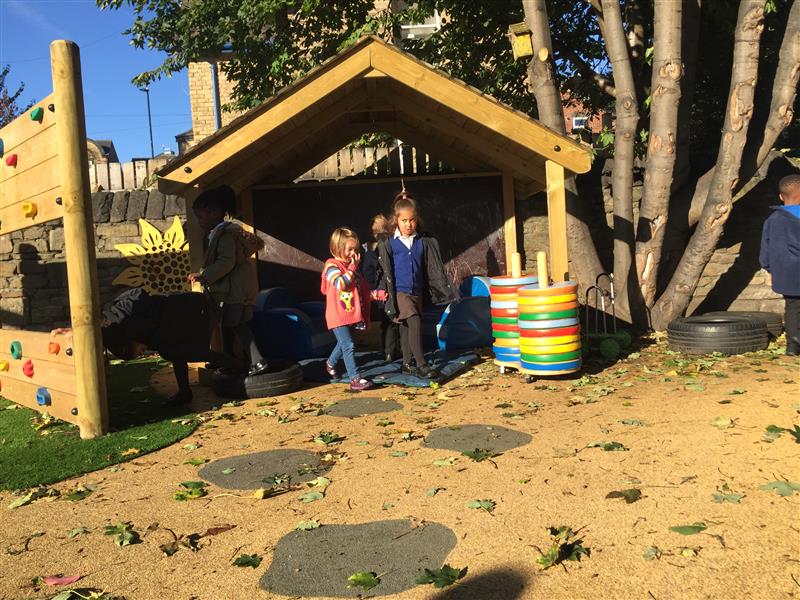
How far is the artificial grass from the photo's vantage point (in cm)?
490

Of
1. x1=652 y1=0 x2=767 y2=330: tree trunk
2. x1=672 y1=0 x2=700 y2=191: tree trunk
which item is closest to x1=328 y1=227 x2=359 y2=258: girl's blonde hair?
x1=652 y1=0 x2=767 y2=330: tree trunk

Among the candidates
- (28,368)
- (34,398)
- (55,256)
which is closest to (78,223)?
(28,368)

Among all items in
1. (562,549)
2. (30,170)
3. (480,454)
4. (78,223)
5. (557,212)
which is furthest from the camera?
(557,212)

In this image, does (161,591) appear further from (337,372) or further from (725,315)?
(725,315)

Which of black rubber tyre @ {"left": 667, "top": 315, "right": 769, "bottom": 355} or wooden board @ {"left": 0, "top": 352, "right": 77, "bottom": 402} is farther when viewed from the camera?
black rubber tyre @ {"left": 667, "top": 315, "right": 769, "bottom": 355}

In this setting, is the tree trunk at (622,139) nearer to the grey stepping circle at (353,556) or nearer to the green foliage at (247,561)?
the grey stepping circle at (353,556)

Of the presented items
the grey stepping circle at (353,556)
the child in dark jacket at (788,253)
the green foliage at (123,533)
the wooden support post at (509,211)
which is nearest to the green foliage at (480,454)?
the grey stepping circle at (353,556)

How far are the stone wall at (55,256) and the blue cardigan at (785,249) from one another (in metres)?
8.09

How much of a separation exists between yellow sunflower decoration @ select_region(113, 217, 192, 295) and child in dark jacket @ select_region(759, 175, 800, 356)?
7942 mm

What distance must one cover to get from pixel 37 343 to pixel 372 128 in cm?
576

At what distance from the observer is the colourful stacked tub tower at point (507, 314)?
7445 millimetres

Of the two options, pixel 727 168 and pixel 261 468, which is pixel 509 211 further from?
pixel 261 468

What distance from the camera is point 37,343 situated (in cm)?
636

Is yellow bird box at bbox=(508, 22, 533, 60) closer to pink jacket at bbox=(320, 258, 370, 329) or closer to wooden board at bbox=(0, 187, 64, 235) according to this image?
pink jacket at bbox=(320, 258, 370, 329)
